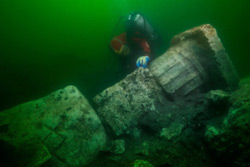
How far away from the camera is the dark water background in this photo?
13.5ft

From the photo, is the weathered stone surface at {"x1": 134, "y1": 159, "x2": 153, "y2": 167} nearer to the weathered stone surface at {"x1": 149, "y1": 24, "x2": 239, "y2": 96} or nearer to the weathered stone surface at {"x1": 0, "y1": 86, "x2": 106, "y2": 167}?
the weathered stone surface at {"x1": 0, "y1": 86, "x2": 106, "y2": 167}

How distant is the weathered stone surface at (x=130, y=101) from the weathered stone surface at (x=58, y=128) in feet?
1.00

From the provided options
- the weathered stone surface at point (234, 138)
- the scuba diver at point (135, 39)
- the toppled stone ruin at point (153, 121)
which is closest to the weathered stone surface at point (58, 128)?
the toppled stone ruin at point (153, 121)

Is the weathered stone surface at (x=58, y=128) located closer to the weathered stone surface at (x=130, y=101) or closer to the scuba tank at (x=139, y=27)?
the weathered stone surface at (x=130, y=101)

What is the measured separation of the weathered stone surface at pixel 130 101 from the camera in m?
3.07

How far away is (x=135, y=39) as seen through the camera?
4.71 meters

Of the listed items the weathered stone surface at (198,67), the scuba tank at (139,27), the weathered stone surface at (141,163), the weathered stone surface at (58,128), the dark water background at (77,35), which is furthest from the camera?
the scuba tank at (139,27)

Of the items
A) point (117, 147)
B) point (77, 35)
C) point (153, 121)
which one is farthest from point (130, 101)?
point (77, 35)

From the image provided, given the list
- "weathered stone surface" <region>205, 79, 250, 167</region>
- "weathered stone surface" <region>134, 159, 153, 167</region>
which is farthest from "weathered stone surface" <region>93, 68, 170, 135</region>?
"weathered stone surface" <region>205, 79, 250, 167</region>

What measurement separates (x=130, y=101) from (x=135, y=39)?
95.1 inches

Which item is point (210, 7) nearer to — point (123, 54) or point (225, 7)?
point (225, 7)

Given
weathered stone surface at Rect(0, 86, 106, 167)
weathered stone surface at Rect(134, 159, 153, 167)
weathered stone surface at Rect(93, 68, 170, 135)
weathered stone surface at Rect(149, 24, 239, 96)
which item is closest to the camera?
weathered stone surface at Rect(134, 159, 153, 167)

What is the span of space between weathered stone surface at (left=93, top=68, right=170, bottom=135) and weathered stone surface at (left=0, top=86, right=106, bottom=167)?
1.00ft

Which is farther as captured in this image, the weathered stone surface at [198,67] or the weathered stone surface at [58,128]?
the weathered stone surface at [198,67]
